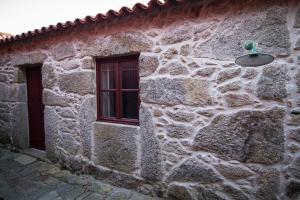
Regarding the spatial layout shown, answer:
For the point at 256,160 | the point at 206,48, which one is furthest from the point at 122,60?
the point at 256,160

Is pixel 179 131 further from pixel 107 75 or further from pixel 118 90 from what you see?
pixel 107 75

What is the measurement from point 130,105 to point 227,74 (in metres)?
1.47

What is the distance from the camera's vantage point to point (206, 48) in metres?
2.47

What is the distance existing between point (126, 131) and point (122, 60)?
1038 mm

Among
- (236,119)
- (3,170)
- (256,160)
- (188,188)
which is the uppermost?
(236,119)

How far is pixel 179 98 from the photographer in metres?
2.66

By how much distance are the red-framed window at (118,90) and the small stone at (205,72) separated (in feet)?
3.14

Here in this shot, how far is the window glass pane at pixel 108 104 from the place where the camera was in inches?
136

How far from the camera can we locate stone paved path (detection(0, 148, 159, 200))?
3.09 meters

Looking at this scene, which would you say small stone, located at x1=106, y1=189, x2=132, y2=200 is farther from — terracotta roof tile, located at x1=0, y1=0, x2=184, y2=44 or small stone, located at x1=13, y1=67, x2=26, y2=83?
small stone, located at x1=13, y1=67, x2=26, y2=83

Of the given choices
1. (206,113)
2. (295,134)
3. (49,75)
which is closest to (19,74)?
(49,75)

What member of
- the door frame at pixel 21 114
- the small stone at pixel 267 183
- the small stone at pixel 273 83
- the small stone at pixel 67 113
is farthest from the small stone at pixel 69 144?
the small stone at pixel 273 83

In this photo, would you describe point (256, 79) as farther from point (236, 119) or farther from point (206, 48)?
point (206, 48)

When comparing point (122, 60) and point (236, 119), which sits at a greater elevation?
point (122, 60)
